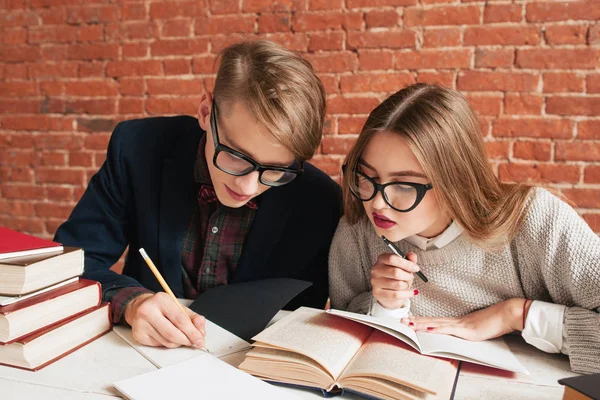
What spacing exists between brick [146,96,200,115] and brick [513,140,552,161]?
1.68m

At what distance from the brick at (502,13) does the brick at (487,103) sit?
344 millimetres

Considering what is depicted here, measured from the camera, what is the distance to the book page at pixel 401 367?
0.83 meters

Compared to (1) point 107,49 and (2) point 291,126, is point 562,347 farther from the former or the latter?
(1) point 107,49

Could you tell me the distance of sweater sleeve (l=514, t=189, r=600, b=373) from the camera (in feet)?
3.50

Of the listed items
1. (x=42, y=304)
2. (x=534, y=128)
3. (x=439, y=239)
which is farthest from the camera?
(x=534, y=128)

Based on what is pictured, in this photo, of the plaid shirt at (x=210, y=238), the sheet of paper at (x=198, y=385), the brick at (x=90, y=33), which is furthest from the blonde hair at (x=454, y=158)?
the brick at (x=90, y=33)

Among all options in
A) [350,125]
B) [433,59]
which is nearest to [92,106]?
[350,125]

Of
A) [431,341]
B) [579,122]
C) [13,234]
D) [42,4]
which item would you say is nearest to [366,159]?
[431,341]

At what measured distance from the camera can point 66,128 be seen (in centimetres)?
293

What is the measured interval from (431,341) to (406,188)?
1.18 feet

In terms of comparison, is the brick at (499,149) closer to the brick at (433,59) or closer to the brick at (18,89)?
the brick at (433,59)

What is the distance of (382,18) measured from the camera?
2416mm

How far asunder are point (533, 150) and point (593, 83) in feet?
1.24

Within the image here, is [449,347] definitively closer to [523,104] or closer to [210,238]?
[210,238]
